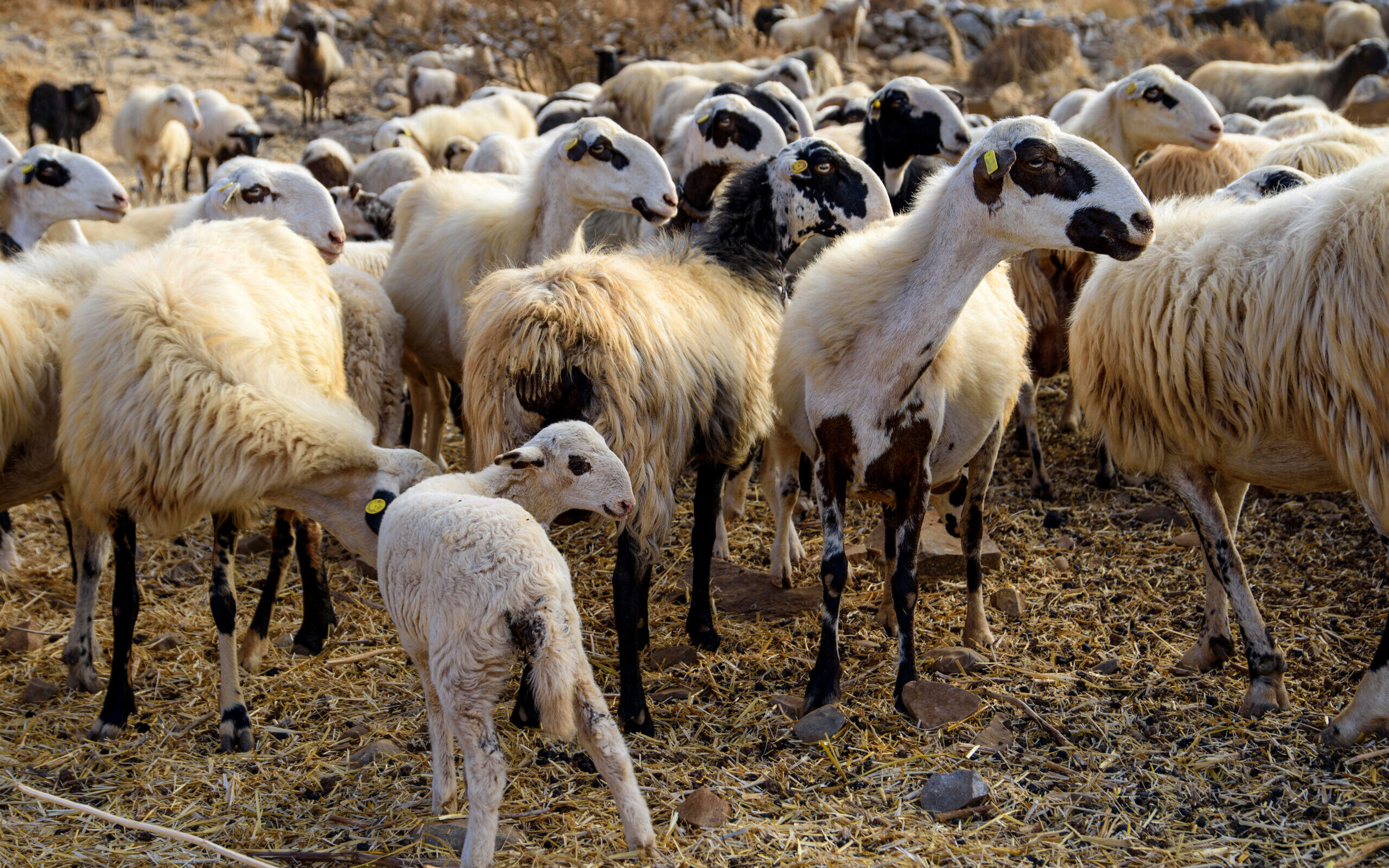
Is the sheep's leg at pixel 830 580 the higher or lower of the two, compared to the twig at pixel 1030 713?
higher

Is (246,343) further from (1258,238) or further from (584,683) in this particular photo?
(1258,238)

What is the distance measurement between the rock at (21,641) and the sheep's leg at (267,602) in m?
0.96

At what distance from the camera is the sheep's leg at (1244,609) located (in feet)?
12.8

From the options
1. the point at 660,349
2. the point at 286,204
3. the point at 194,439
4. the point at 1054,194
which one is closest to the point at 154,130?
the point at 286,204

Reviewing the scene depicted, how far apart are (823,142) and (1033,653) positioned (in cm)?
235

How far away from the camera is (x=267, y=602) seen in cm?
462

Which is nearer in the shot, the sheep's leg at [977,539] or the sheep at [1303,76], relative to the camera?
the sheep's leg at [977,539]

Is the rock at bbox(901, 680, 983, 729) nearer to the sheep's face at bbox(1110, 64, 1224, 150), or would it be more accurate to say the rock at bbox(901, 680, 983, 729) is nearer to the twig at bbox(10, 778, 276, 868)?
the twig at bbox(10, 778, 276, 868)

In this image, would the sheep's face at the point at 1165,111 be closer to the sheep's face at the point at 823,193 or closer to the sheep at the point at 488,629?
the sheep's face at the point at 823,193

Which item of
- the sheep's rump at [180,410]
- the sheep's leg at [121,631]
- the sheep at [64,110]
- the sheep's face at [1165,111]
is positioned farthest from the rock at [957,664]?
the sheep at [64,110]

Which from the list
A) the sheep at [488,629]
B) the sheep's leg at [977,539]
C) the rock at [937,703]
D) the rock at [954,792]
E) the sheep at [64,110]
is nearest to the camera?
the sheep at [488,629]

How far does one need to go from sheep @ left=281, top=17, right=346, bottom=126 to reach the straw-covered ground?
1358 cm

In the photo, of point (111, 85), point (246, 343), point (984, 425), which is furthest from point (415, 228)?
point (111, 85)

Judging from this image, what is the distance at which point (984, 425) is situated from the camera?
4.34 m
